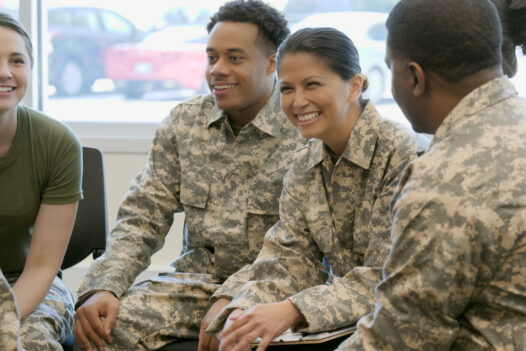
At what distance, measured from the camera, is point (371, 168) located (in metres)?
1.90

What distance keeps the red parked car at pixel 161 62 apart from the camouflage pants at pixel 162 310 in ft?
5.20

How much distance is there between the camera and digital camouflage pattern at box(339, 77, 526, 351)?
1212 mm

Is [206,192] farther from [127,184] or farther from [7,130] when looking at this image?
[127,184]

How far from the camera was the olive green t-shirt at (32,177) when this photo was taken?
2072 millimetres

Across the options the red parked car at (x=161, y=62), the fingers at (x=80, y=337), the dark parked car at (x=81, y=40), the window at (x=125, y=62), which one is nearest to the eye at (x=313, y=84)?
the fingers at (x=80, y=337)

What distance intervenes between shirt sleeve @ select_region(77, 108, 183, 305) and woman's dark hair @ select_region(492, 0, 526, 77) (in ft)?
3.33

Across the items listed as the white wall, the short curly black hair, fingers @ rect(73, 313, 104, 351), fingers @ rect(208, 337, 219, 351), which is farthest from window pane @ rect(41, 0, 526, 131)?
fingers @ rect(208, 337, 219, 351)

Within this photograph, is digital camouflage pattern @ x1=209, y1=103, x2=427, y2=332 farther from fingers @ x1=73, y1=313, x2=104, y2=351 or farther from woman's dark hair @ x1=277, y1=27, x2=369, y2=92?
fingers @ x1=73, y1=313, x2=104, y2=351

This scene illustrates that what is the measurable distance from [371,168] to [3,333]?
39.1 inches

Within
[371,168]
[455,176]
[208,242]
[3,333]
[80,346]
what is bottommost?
[80,346]

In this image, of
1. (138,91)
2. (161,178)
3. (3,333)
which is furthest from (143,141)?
(3,333)

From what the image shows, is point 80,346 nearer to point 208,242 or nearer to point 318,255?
point 208,242

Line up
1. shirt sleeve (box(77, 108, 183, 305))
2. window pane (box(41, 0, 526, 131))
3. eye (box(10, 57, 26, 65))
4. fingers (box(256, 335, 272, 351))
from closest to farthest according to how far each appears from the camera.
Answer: fingers (box(256, 335, 272, 351)) < eye (box(10, 57, 26, 65)) < shirt sleeve (box(77, 108, 183, 305)) < window pane (box(41, 0, 526, 131))

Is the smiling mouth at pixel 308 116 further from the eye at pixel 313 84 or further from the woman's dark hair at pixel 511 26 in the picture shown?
the woman's dark hair at pixel 511 26
